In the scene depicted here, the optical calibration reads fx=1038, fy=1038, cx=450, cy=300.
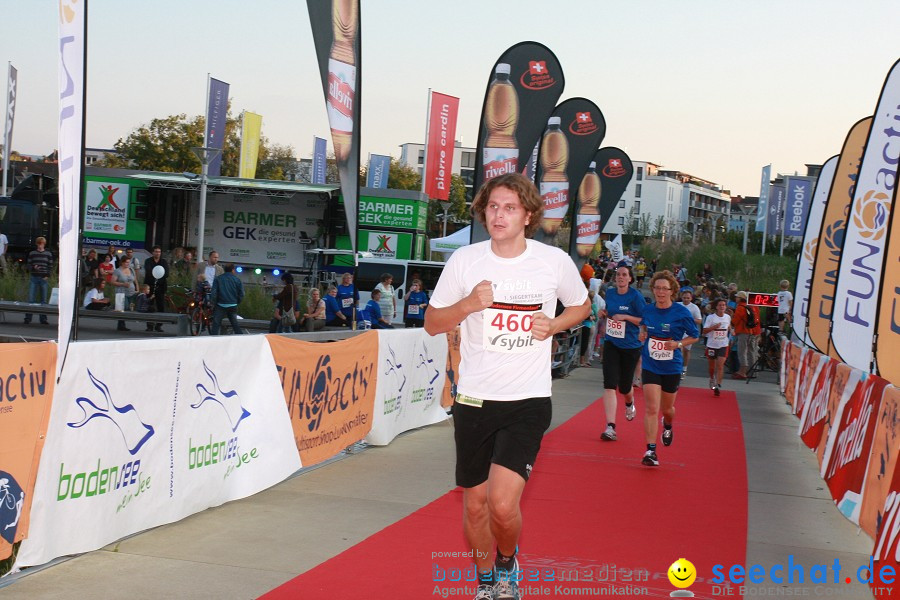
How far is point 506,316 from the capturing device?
4844 mm

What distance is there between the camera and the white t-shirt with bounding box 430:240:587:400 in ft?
15.9

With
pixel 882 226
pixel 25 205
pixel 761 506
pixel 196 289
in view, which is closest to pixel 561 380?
pixel 196 289

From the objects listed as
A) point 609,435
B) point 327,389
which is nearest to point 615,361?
point 609,435

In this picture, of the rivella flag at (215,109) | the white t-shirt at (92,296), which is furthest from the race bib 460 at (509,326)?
the rivella flag at (215,109)

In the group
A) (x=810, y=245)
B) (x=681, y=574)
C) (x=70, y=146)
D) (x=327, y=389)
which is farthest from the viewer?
(x=810, y=245)

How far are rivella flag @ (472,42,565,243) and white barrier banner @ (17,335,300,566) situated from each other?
9.44 metres

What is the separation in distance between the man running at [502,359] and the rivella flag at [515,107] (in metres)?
11.6

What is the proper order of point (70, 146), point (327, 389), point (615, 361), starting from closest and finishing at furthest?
point (70, 146), point (327, 389), point (615, 361)

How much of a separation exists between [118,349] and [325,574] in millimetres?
1723

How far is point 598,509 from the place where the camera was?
812cm

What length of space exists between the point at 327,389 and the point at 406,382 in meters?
2.63

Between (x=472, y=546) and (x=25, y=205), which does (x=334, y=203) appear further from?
(x=472, y=546)

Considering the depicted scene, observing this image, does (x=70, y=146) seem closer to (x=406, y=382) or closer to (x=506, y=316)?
(x=506, y=316)

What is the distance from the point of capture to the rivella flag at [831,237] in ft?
49.1
